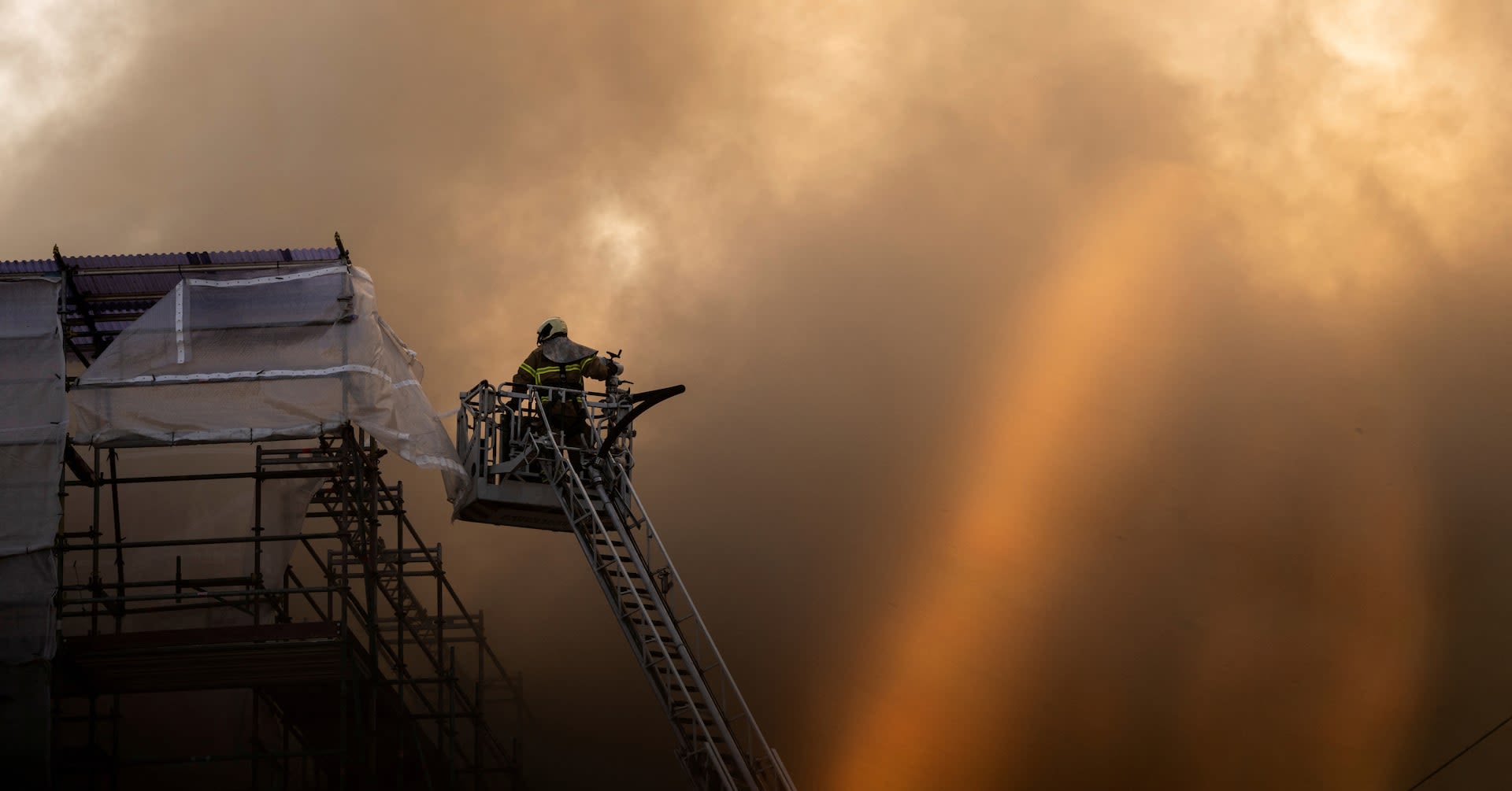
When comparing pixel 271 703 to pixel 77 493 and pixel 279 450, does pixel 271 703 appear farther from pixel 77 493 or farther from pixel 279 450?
pixel 77 493

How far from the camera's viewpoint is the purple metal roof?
61.4ft

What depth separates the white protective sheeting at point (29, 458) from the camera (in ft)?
57.3

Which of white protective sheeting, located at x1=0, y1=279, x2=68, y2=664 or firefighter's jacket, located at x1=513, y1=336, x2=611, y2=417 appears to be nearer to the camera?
white protective sheeting, located at x1=0, y1=279, x2=68, y2=664

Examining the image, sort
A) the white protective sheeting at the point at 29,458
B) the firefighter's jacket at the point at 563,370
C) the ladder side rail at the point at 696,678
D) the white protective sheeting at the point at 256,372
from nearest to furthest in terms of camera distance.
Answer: the ladder side rail at the point at 696,678, the white protective sheeting at the point at 29,458, the white protective sheeting at the point at 256,372, the firefighter's jacket at the point at 563,370

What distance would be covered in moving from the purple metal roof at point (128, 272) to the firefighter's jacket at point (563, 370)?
→ 308cm

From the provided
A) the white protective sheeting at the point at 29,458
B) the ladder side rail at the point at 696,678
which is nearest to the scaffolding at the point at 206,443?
the white protective sheeting at the point at 29,458

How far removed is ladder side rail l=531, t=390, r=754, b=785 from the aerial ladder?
2 centimetres

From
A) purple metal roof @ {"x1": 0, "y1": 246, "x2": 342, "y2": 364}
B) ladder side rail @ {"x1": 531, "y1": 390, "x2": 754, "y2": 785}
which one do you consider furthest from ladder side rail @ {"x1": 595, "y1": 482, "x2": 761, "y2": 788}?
purple metal roof @ {"x1": 0, "y1": 246, "x2": 342, "y2": 364}

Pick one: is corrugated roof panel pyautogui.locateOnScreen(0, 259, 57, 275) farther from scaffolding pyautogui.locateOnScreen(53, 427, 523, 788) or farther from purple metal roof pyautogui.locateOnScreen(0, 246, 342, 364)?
scaffolding pyautogui.locateOnScreen(53, 427, 523, 788)

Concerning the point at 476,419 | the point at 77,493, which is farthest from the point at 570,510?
the point at 77,493

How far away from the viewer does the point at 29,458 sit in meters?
18.1

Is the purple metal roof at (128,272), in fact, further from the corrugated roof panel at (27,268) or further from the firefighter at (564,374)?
the firefighter at (564,374)

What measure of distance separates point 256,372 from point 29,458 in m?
3.01

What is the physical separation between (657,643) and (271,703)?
26.5 feet
